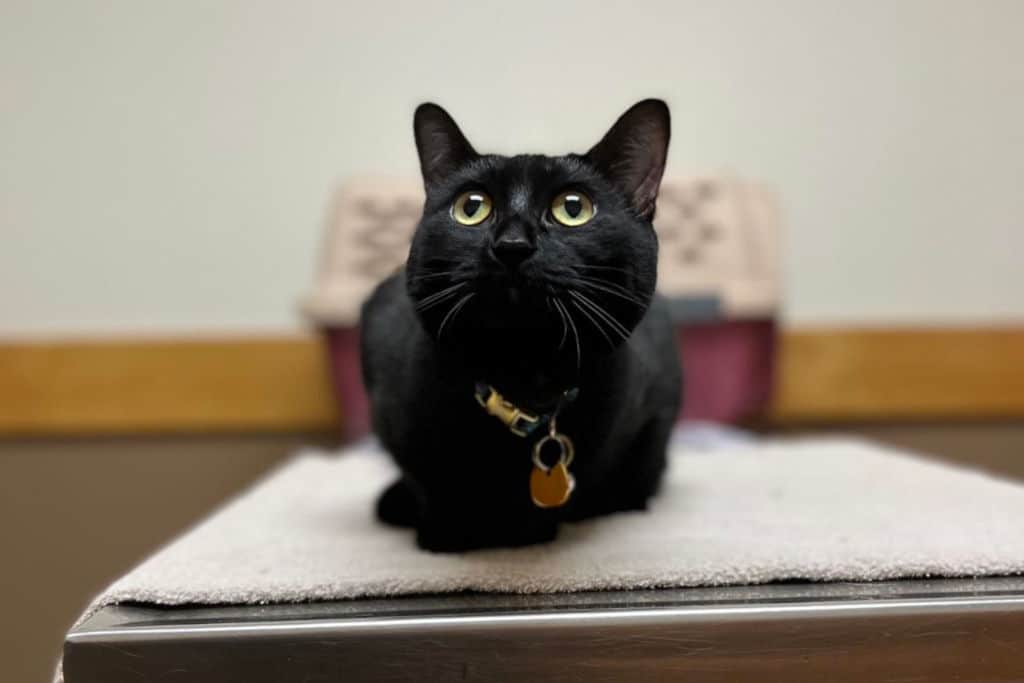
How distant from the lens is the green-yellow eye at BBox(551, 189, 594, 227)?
0.59 meters

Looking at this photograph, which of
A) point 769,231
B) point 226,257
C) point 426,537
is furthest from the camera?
point 226,257

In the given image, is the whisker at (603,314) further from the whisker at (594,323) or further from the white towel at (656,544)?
the white towel at (656,544)

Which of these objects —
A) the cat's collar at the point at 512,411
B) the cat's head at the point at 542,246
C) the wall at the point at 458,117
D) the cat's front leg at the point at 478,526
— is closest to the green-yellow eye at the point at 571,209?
the cat's head at the point at 542,246

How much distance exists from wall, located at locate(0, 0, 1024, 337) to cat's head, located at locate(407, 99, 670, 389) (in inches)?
31.2

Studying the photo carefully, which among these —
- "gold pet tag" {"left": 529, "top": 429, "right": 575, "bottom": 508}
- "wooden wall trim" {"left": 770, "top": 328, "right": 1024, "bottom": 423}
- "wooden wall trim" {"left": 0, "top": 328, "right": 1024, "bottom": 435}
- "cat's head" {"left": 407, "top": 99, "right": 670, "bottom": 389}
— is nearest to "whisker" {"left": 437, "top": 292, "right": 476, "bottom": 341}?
"cat's head" {"left": 407, "top": 99, "right": 670, "bottom": 389}

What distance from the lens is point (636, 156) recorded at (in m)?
0.63

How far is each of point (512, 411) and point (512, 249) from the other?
0.45ft

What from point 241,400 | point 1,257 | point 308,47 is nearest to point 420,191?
point 308,47

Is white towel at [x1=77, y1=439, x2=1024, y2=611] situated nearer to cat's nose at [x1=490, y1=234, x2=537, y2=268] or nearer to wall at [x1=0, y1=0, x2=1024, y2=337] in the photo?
cat's nose at [x1=490, y1=234, x2=537, y2=268]

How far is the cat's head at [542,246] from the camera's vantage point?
0.55 metres

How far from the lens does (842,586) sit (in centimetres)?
58

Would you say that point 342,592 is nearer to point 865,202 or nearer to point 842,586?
point 842,586

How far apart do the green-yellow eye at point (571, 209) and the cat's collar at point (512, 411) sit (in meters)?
0.12

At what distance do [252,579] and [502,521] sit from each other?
19 cm
